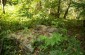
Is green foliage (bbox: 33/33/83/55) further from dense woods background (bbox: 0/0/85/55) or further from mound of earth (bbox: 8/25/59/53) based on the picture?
mound of earth (bbox: 8/25/59/53)

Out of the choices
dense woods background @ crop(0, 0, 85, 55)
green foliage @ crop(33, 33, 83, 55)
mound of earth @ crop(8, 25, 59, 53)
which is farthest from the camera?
mound of earth @ crop(8, 25, 59, 53)

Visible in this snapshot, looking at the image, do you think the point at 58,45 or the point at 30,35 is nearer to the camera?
the point at 58,45

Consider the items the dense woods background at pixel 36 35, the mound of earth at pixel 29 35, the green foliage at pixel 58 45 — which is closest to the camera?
the green foliage at pixel 58 45

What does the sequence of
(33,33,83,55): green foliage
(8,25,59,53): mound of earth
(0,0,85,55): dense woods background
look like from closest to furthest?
(33,33,83,55): green foliage, (0,0,85,55): dense woods background, (8,25,59,53): mound of earth

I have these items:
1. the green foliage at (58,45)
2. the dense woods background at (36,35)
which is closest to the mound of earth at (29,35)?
the dense woods background at (36,35)

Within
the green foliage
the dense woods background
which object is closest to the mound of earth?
the dense woods background

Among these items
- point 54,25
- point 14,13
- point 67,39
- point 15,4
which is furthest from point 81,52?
point 15,4

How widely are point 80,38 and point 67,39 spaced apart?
950 mm

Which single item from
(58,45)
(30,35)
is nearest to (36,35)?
(30,35)

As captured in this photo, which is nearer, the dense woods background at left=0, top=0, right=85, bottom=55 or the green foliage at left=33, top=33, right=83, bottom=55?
the green foliage at left=33, top=33, right=83, bottom=55

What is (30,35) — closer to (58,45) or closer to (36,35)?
(36,35)

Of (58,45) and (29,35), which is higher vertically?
(29,35)

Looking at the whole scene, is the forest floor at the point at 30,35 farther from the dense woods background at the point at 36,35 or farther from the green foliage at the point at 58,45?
the green foliage at the point at 58,45

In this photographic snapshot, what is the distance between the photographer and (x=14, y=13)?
10.9 meters
